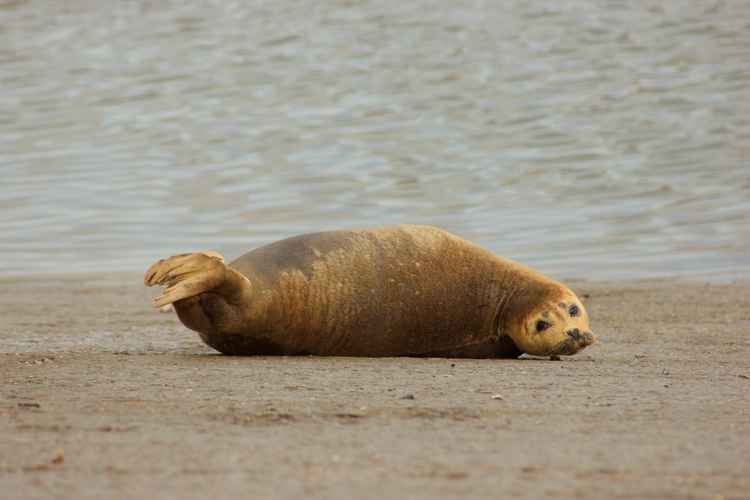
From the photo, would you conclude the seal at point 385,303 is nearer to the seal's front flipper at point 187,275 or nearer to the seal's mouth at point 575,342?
the seal's mouth at point 575,342

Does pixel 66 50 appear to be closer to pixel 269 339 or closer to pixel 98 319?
pixel 98 319

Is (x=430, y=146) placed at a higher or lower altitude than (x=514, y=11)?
lower

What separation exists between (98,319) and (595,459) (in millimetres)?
5040

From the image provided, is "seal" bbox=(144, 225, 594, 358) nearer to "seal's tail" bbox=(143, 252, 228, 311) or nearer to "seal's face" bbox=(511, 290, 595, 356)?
"seal's face" bbox=(511, 290, 595, 356)

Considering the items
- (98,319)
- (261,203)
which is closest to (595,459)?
(98,319)

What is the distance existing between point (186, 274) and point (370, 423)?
1.57 metres

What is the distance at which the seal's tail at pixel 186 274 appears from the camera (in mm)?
6102

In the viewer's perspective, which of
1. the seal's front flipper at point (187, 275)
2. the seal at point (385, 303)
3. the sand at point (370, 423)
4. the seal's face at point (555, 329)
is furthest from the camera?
the seal's face at point (555, 329)

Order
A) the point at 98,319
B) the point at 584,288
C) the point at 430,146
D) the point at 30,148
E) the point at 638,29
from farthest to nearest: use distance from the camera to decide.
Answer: the point at 638,29
the point at 30,148
the point at 430,146
the point at 584,288
the point at 98,319

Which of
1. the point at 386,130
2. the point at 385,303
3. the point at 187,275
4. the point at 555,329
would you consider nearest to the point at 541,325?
the point at 555,329

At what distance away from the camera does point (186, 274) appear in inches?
242

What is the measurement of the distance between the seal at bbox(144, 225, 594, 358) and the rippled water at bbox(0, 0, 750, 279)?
154 inches

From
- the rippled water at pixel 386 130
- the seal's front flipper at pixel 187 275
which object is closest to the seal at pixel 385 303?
the seal's front flipper at pixel 187 275

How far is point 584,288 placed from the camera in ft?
33.2
